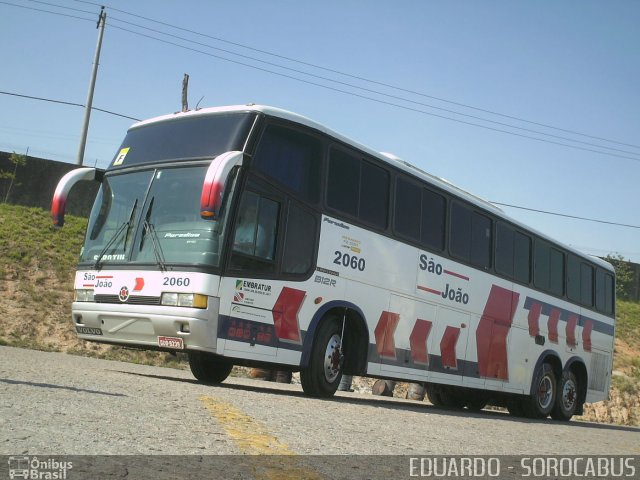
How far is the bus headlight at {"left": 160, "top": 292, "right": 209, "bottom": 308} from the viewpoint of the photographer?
9.60 m

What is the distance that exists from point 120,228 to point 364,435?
5.11 meters

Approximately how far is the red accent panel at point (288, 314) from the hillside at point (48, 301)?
12034 mm

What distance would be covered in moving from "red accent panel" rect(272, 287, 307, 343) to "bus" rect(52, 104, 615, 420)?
2cm

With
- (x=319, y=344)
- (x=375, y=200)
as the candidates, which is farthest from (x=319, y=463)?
(x=375, y=200)

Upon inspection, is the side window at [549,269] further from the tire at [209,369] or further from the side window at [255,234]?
the side window at [255,234]

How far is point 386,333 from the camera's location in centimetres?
1216

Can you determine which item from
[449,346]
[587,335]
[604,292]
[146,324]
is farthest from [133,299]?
[604,292]

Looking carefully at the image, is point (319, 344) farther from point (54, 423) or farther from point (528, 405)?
point (528, 405)

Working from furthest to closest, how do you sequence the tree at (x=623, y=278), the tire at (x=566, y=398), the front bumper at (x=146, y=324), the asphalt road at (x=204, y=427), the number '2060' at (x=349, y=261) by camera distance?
1. the tree at (x=623, y=278)
2. the tire at (x=566, y=398)
3. the number '2060' at (x=349, y=261)
4. the front bumper at (x=146, y=324)
5. the asphalt road at (x=204, y=427)

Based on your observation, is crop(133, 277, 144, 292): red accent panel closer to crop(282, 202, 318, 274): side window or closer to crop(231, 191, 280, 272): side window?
crop(231, 191, 280, 272): side window

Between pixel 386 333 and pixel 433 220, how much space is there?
7.50 feet

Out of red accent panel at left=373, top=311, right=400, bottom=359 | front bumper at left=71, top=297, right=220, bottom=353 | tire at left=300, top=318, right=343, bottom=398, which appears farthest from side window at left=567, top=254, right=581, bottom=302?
front bumper at left=71, top=297, right=220, bottom=353

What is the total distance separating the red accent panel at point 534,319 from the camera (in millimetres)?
16188

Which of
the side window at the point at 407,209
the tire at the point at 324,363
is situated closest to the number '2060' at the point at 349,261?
the tire at the point at 324,363
